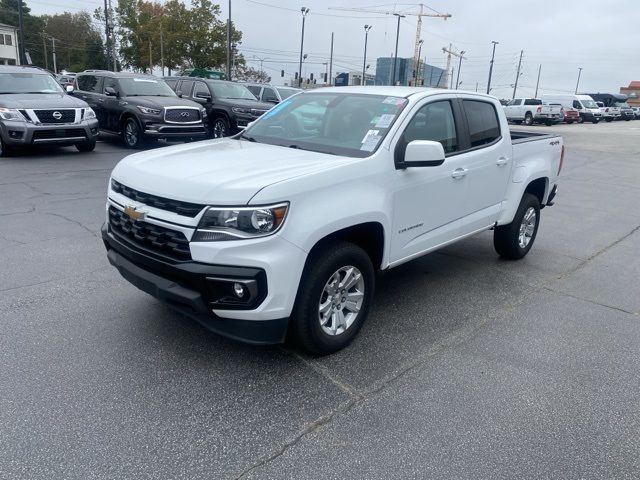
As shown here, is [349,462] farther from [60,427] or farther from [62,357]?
[62,357]

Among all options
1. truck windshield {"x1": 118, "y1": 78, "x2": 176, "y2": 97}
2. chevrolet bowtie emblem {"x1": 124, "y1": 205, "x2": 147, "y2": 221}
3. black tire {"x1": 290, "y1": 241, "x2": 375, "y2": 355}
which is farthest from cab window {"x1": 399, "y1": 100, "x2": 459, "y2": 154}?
truck windshield {"x1": 118, "y1": 78, "x2": 176, "y2": 97}

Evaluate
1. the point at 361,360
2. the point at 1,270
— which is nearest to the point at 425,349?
the point at 361,360

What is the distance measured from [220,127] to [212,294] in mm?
12816

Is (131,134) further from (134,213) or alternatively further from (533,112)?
(533,112)

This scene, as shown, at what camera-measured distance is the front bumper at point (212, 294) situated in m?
3.04

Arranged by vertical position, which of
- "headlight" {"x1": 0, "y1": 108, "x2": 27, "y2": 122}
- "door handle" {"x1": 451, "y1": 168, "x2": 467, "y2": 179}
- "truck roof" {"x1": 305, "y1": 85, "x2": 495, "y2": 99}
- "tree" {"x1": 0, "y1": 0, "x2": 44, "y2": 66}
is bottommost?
"headlight" {"x1": 0, "y1": 108, "x2": 27, "y2": 122}

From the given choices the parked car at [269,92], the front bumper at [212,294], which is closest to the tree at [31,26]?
the parked car at [269,92]

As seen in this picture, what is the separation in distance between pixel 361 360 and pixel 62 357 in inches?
79.4

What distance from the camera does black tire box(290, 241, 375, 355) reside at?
10.9ft

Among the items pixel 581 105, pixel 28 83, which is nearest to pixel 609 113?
pixel 581 105

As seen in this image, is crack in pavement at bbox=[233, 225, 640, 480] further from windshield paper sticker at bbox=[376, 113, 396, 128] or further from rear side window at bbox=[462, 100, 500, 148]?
windshield paper sticker at bbox=[376, 113, 396, 128]

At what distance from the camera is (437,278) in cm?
546

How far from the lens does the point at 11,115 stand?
10789 millimetres

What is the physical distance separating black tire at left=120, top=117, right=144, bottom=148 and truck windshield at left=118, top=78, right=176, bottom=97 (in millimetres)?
791
